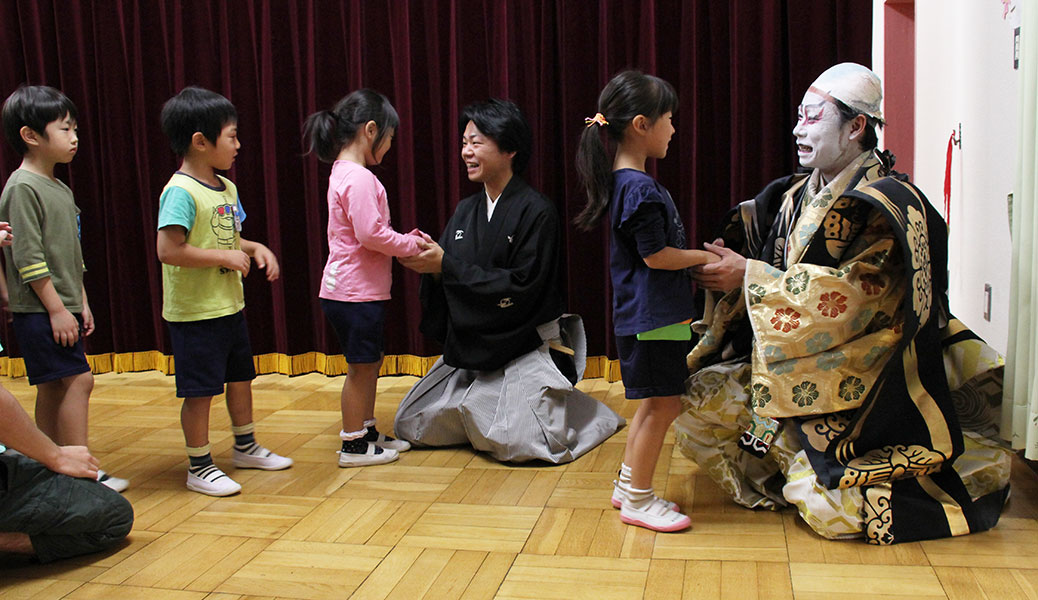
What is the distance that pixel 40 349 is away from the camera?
2.17 meters

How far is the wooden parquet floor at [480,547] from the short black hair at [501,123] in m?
0.91

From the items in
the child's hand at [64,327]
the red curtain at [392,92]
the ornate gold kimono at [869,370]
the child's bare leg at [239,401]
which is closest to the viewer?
the ornate gold kimono at [869,370]

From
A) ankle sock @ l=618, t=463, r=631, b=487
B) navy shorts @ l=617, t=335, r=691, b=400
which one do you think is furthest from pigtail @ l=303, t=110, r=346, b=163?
ankle sock @ l=618, t=463, r=631, b=487

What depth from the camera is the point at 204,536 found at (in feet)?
6.45

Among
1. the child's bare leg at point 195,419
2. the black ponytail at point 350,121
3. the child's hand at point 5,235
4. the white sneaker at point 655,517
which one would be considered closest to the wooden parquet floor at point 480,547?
the white sneaker at point 655,517

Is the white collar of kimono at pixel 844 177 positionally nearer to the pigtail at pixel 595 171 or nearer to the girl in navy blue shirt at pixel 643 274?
the girl in navy blue shirt at pixel 643 274

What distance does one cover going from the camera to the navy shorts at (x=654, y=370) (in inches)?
75.5

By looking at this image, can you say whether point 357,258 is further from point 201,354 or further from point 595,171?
point 595,171

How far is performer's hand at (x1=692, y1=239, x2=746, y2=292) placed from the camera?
195cm

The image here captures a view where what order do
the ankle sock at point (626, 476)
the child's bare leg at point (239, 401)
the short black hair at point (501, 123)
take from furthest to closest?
the short black hair at point (501, 123)
the child's bare leg at point (239, 401)
the ankle sock at point (626, 476)

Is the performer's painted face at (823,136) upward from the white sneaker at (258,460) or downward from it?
upward

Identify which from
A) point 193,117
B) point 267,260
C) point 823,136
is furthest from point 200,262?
point 823,136

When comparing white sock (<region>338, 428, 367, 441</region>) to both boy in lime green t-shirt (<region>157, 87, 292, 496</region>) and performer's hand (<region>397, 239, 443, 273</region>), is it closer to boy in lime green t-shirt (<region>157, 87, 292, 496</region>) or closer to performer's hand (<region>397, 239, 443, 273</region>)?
boy in lime green t-shirt (<region>157, 87, 292, 496</region>)

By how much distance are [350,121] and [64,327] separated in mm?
890
